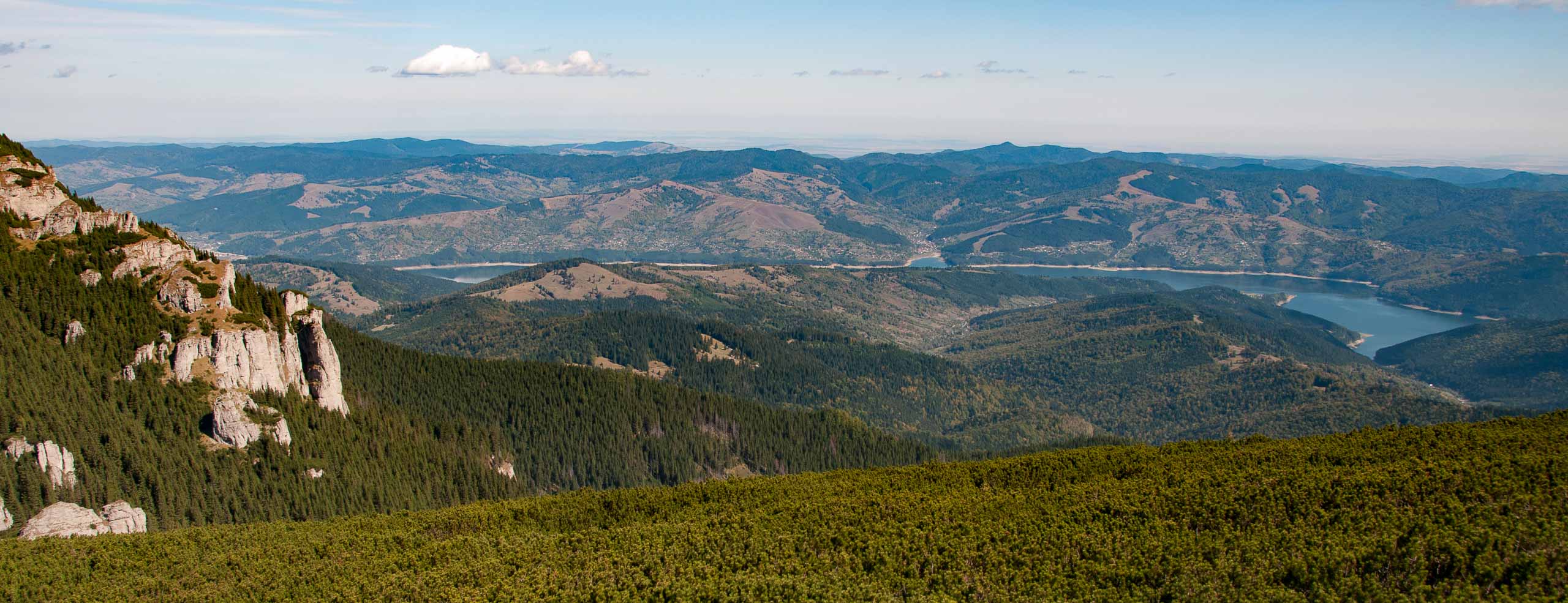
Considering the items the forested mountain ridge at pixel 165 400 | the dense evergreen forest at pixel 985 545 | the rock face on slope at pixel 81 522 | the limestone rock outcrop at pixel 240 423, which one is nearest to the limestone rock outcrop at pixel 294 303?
the forested mountain ridge at pixel 165 400

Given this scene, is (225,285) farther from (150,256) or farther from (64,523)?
(64,523)

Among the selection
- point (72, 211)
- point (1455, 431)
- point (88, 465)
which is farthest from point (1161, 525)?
point (72, 211)

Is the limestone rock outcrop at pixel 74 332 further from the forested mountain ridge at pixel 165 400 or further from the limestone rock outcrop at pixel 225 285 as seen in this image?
the limestone rock outcrop at pixel 225 285

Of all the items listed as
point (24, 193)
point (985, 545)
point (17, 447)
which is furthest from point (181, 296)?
point (985, 545)

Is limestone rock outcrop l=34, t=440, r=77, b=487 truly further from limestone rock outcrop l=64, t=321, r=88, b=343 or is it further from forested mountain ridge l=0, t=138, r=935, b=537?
limestone rock outcrop l=64, t=321, r=88, b=343

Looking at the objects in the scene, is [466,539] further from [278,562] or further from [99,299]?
[99,299]

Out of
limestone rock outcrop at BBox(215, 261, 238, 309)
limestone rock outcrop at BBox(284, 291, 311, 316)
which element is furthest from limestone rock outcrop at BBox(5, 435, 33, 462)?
limestone rock outcrop at BBox(284, 291, 311, 316)
